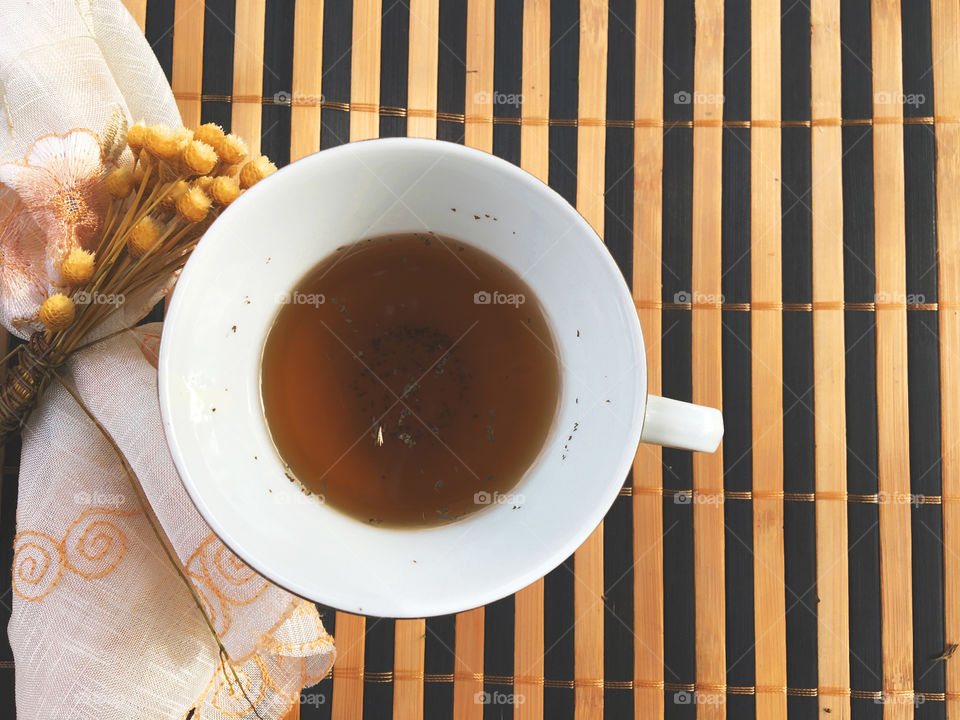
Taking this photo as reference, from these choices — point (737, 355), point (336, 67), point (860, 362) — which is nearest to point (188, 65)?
point (336, 67)

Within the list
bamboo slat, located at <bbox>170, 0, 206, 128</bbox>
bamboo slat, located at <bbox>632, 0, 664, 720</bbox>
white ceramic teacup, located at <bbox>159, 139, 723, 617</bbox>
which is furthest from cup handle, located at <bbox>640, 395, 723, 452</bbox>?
bamboo slat, located at <bbox>170, 0, 206, 128</bbox>

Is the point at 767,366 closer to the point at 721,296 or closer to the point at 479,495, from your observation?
the point at 721,296

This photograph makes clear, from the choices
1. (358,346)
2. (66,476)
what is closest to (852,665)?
(358,346)

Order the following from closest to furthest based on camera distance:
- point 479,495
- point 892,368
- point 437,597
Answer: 1. point 437,597
2. point 479,495
3. point 892,368

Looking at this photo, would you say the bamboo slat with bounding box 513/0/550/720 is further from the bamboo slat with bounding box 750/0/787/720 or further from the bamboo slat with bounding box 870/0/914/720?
the bamboo slat with bounding box 870/0/914/720

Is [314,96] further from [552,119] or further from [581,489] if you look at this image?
[581,489]

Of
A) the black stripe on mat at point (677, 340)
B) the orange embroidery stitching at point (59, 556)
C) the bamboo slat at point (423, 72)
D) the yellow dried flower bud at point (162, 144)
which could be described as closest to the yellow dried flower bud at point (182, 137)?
the yellow dried flower bud at point (162, 144)

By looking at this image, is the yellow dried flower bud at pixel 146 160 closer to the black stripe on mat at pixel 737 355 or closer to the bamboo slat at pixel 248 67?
the bamboo slat at pixel 248 67
